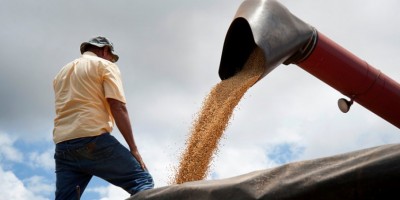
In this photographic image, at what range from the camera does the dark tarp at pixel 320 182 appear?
142 centimetres

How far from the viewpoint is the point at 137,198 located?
1.74 metres

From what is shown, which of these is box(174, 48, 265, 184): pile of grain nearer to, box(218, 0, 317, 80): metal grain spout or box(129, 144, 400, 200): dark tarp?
box(218, 0, 317, 80): metal grain spout

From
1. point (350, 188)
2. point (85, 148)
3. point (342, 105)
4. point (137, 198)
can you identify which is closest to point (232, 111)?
point (342, 105)

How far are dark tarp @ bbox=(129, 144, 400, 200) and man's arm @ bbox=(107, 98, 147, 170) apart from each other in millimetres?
1400

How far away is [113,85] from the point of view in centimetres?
310

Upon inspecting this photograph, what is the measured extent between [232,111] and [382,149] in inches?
102

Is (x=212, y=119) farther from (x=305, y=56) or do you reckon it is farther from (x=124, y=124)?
(x=124, y=124)

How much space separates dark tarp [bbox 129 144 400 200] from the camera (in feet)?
4.67

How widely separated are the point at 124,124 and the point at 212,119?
3.43 ft

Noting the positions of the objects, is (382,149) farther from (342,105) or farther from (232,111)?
(342,105)

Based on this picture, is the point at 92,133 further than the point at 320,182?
Yes

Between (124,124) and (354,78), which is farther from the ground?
(124,124)

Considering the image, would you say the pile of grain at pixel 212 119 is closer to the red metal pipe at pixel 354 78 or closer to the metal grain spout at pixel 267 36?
the metal grain spout at pixel 267 36

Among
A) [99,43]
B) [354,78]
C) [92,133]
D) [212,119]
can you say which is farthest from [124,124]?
[354,78]
